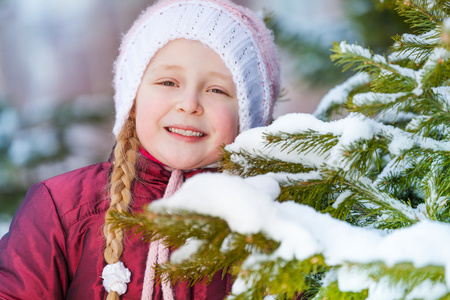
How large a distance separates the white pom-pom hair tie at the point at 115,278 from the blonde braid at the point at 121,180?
0.05ft

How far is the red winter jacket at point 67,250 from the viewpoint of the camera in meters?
1.25

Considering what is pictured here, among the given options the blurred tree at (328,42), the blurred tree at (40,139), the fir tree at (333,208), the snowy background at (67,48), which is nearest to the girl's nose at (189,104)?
the fir tree at (333,208)

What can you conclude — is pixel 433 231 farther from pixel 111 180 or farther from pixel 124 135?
pixel 124 135

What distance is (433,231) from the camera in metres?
0.49

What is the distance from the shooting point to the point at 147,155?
1438 millimetres

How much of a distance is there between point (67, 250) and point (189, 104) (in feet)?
1.80

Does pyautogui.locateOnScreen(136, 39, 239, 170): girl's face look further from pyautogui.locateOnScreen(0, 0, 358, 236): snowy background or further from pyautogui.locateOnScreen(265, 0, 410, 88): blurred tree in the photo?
pyautogui.locateOnScreen(0, 0, 358, 236): snowy background

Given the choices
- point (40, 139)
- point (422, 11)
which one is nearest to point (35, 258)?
point (422, 11)

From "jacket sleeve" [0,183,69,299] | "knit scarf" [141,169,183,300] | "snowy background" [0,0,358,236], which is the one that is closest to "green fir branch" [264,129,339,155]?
"knit scarf" [141,169,183,300]

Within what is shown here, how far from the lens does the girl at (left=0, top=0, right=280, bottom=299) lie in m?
1.25

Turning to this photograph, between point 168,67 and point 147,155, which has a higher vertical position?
point 168,67

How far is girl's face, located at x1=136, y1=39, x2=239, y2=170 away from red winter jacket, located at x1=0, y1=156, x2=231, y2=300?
0.13 m

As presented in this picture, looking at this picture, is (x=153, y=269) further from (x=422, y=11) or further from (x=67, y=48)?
(x=67, y=48)

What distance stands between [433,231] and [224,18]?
1.10 meters
